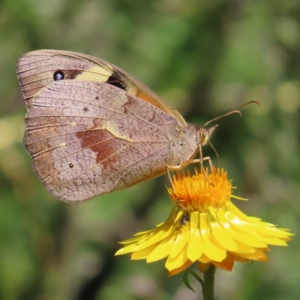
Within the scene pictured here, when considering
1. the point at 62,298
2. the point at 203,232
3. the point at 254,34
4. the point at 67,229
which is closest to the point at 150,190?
the point at 67,229

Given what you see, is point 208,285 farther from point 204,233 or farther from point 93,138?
point 93,138

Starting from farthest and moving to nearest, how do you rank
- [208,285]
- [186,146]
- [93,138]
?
1. [93,138]
2. [186,146]
3. [208,285]

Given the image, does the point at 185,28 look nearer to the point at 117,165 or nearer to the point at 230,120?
the point at 230,120

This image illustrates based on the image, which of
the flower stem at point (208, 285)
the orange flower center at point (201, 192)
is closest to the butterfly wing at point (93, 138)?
the orange flower center at point (201, 192)

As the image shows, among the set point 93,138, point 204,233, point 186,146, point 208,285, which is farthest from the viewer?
point 93,138

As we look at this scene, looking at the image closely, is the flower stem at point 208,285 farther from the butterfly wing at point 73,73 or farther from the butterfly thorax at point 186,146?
the butterfly wing at point 73,73

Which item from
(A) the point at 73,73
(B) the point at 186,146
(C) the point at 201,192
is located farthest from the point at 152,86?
(C) the point at 201,192

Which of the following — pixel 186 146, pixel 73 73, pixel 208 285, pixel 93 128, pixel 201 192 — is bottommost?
pixel 208 285
